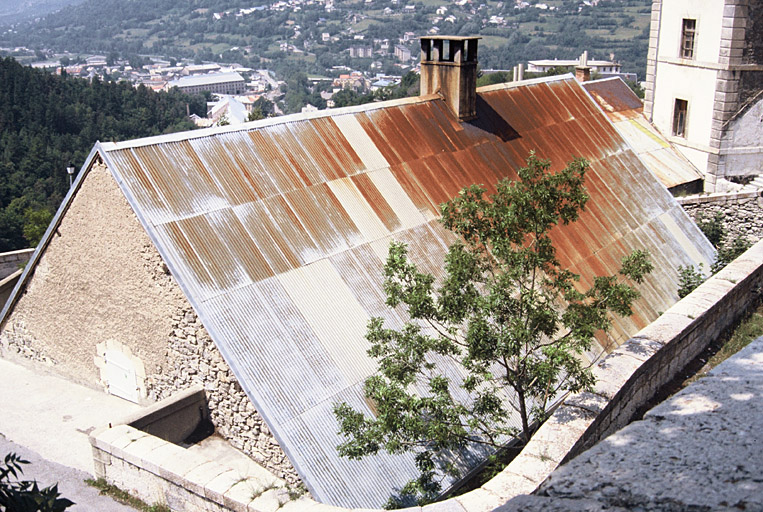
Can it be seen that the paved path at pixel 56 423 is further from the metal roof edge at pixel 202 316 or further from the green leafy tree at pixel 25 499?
the green leafy tree at pixel 25 499

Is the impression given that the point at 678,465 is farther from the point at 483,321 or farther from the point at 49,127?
the point at 49,127

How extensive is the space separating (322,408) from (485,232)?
129 inches

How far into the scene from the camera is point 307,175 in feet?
43.8

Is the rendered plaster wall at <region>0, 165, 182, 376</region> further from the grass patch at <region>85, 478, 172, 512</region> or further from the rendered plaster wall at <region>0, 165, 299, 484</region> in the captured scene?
the grass patch at <region>85, 478, 172, 512</region>

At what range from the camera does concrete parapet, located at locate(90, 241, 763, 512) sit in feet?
23.2

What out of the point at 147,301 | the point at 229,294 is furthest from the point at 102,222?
the point at 229,294

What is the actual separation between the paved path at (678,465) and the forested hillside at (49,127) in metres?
29.9

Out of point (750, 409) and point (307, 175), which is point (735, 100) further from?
point (750, 409)

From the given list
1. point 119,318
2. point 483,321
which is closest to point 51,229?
point 119,318

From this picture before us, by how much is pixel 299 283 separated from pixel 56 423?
4.65 metres

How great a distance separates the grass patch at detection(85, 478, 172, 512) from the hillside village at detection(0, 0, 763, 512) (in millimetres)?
96

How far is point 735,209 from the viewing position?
21.6 meters

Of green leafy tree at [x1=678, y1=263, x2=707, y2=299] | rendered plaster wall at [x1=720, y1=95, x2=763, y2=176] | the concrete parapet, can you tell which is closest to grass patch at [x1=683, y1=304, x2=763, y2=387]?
the concrete parapet

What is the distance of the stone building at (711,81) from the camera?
73.1ft
